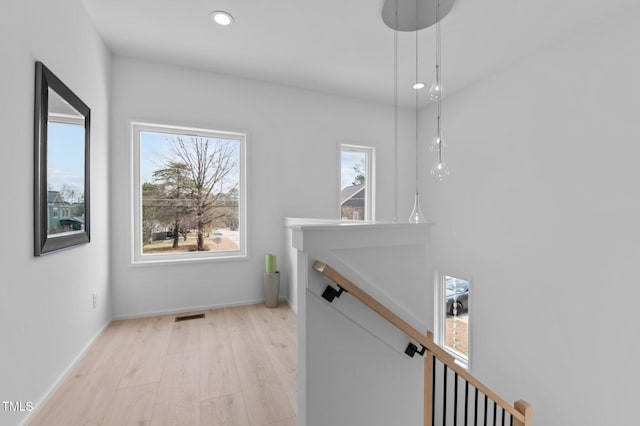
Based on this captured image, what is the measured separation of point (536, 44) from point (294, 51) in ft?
8.67

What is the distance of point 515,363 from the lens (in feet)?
10.9

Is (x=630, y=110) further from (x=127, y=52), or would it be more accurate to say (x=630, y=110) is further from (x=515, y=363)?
(x=127, y=52)

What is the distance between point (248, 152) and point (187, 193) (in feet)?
3.10

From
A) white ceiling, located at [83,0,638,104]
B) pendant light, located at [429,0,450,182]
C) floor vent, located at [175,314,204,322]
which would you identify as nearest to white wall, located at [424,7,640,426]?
white ceiling, located at [83,0,638,104]

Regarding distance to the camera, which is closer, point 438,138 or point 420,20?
point 438,138

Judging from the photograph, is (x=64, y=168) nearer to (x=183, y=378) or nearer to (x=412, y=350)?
(x=183, y=378)

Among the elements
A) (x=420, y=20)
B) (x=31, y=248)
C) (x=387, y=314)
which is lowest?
(x=387, y=314)

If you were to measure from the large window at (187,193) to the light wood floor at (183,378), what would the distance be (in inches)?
37.2

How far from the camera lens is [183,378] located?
206 centimetres

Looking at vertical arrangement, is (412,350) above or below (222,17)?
below

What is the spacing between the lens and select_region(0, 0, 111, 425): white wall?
1.45 m

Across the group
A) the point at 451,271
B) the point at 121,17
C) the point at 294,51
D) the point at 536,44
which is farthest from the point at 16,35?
the point at 451,271

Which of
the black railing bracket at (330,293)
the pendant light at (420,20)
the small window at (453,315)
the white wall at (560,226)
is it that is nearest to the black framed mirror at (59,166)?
the black railing bracket at (330,293)

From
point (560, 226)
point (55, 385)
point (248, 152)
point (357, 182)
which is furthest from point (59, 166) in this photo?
point (560, 226)
